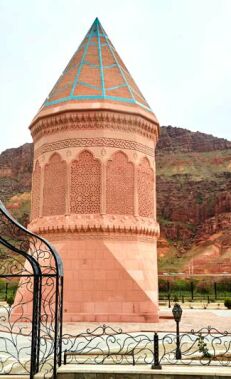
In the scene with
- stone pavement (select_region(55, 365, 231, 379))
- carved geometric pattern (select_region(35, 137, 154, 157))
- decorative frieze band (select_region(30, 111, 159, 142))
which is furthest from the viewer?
decorative frieze band (select_region(30, 111, 159, 142))

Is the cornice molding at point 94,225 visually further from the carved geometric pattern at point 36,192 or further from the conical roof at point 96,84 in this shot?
the conical roof at point 96,84

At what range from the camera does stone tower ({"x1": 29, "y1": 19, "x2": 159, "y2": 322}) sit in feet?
41.5

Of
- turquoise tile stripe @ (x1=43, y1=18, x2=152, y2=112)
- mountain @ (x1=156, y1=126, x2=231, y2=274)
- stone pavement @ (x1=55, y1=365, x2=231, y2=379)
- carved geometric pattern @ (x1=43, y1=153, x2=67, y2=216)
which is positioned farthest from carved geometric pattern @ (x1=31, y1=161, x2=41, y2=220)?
mountain @ (x1=156, y1=126, x2=231, y2=274)

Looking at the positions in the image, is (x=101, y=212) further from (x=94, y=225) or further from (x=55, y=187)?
(x=55, y=187)

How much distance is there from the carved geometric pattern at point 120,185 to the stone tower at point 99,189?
3cm

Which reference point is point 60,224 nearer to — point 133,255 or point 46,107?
point 133,255

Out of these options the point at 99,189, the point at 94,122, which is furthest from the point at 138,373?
the point at 94,122

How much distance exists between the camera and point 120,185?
13.7 meters

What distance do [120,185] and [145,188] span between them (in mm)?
1050

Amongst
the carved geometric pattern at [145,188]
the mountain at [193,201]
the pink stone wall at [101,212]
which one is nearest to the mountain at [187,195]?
the mountain at [193,201]

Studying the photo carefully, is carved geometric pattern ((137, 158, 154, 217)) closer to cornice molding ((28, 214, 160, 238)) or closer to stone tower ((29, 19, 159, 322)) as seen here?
stone tower ((29, 19, 159, 322))

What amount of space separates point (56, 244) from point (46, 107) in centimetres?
456

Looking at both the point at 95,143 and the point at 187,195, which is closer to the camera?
the point at 95,143

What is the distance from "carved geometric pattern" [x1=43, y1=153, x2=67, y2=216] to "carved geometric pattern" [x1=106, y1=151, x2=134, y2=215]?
136cm
